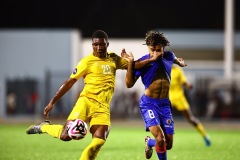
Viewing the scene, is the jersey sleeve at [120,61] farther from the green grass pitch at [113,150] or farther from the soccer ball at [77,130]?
the green grass pitch at [113,150]

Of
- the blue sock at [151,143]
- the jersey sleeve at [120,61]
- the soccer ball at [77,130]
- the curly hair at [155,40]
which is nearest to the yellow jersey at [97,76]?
the jersey sleeve at [120,61]

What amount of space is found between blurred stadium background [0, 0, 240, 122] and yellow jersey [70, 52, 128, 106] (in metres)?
22.8

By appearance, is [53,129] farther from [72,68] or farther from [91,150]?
[72,68]

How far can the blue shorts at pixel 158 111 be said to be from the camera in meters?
10.6

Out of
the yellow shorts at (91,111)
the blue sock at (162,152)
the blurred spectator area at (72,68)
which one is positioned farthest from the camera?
the blurred spectator area at (72,68)

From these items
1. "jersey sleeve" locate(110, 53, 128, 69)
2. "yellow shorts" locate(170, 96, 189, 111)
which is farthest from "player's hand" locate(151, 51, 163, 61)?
"yellow shorts" locate(170, 96, 189, 111)

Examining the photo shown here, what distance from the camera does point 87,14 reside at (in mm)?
48312

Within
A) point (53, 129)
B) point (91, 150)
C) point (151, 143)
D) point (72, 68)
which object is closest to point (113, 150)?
point (151, 143)

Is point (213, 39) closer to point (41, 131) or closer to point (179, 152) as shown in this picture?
point (179, 152)

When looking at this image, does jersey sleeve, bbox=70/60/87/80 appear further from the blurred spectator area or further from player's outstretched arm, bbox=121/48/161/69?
the blurred spectator area

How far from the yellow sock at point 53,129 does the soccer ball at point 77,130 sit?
0.45 meters

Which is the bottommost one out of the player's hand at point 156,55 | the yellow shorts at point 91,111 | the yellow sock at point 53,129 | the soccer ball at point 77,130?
the yellow sock at point 53,129

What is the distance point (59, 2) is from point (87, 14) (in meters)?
2.84

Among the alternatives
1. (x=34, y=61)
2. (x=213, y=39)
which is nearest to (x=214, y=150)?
(x=34, y=61)
